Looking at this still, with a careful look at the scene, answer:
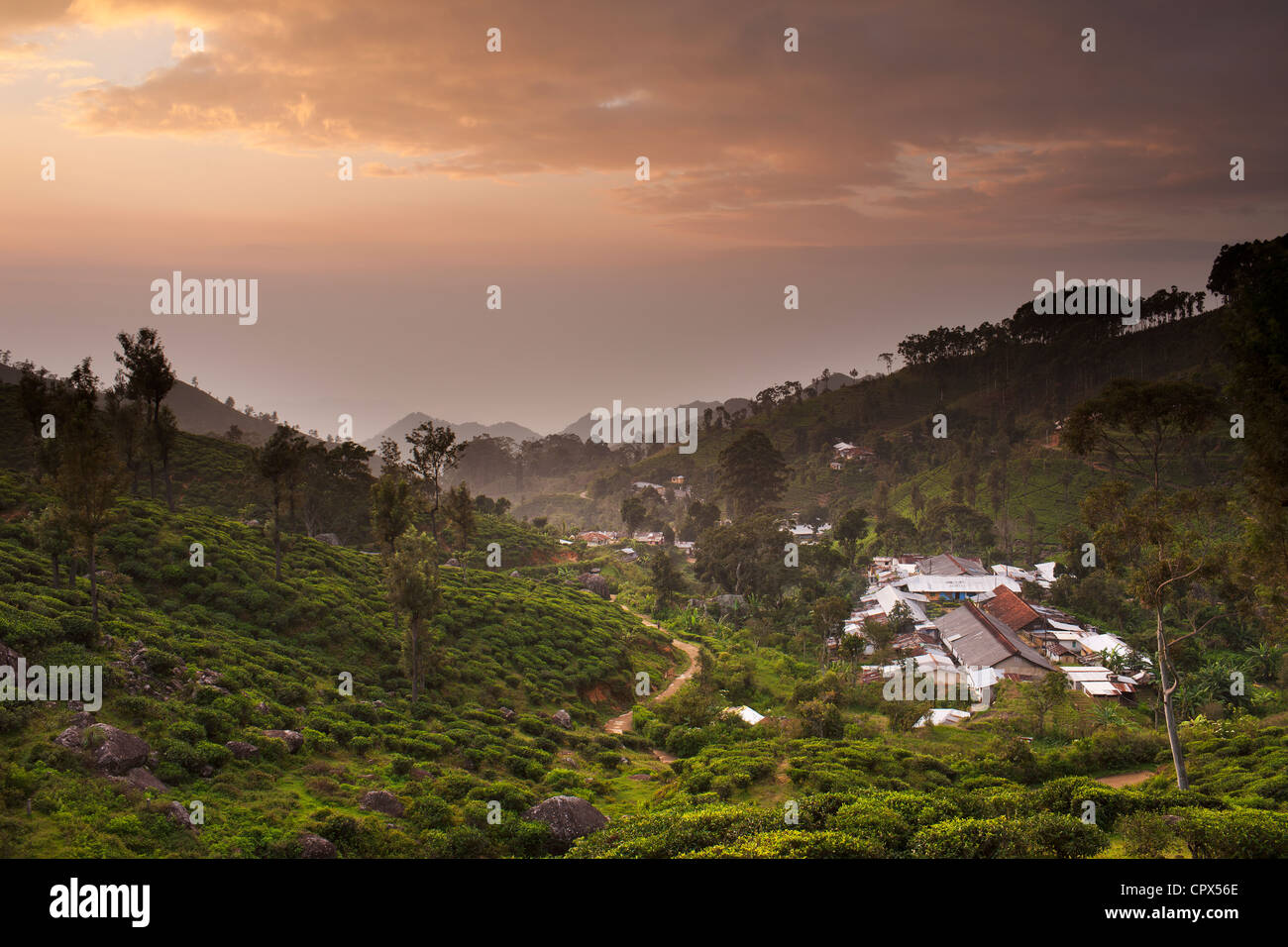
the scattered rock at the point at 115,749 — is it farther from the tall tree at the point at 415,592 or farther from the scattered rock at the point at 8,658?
the tall tree at the point at 415,592

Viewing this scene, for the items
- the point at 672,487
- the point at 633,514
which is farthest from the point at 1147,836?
the point at 672,487

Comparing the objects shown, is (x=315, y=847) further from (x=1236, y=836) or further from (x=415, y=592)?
(x=1236, y=836)

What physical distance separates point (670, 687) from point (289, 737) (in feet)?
78.0

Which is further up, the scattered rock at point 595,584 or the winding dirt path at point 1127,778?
the scattered rock at point 595,584

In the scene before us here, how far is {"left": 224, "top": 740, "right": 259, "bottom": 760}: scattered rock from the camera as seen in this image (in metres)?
18.5

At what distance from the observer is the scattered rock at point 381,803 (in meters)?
17.7

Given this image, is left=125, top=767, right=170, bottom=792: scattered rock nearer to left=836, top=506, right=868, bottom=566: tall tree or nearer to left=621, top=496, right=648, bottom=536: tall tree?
left=836, top=506, right=868, bottom=566: tall tree

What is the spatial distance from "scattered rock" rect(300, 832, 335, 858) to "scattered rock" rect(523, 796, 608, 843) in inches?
212

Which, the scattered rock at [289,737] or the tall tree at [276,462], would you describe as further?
the tall tree at [276,462]

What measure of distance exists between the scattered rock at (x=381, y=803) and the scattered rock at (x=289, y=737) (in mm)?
3436

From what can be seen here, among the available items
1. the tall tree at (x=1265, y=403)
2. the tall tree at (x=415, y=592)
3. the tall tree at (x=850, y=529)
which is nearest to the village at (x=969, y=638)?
the tall tree at (x=850, y=529)
